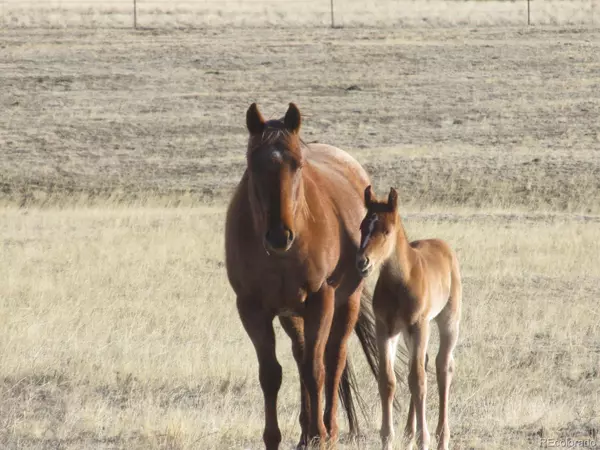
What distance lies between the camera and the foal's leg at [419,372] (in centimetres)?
675

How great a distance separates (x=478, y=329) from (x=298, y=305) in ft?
15.0

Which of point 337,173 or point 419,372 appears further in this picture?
point 337,173

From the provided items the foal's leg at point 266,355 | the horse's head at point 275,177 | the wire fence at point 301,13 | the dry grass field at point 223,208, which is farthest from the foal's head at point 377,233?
the wire fence at point 301,13

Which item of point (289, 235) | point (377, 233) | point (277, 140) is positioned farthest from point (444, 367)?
point (277, 140)

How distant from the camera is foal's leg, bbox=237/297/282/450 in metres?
6.58

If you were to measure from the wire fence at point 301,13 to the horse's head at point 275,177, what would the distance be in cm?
3676

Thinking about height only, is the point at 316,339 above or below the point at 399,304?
below

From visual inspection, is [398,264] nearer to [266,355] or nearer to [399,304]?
[399,304]

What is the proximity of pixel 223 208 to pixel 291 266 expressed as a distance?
1531cm

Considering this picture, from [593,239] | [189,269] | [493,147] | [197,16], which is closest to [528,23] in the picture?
[197,16]

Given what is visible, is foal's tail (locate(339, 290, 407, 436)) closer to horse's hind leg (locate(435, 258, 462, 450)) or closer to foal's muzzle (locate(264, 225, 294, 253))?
horse's hind leg (locate(435, 258, 462, 450))

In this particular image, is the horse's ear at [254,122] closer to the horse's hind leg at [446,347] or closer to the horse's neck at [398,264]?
the horse's neck at [398,264]

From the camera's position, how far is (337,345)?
7.33 meters

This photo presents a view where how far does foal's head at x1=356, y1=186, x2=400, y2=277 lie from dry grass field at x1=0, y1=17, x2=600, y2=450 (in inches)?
55.5
